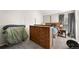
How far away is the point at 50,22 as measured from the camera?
95cm

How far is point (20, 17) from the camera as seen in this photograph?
926 millimetres

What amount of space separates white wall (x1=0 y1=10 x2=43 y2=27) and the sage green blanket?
2.7 inches

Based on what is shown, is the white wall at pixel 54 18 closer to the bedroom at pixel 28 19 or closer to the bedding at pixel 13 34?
the bedroom at pixel 28 19

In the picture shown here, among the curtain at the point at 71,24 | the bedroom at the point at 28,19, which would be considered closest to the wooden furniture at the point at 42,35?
the bedroom at the point at 28,19

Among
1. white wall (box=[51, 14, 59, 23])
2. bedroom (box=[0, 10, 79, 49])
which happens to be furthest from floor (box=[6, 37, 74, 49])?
white wall (box=[51, 14, 59, 23])

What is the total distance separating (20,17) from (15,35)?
190 mm

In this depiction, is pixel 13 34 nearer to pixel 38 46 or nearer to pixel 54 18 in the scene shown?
pixel 38 46

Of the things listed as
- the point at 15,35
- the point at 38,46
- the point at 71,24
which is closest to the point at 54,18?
the point at 71,24

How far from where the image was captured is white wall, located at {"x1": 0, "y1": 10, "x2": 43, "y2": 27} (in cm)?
89

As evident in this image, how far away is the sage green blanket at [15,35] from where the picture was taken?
0.91 m

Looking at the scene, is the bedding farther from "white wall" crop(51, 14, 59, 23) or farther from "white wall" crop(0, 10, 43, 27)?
"white wall" crop(51, 14, 59, 23)

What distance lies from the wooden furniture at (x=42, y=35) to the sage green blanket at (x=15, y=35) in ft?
0.27
